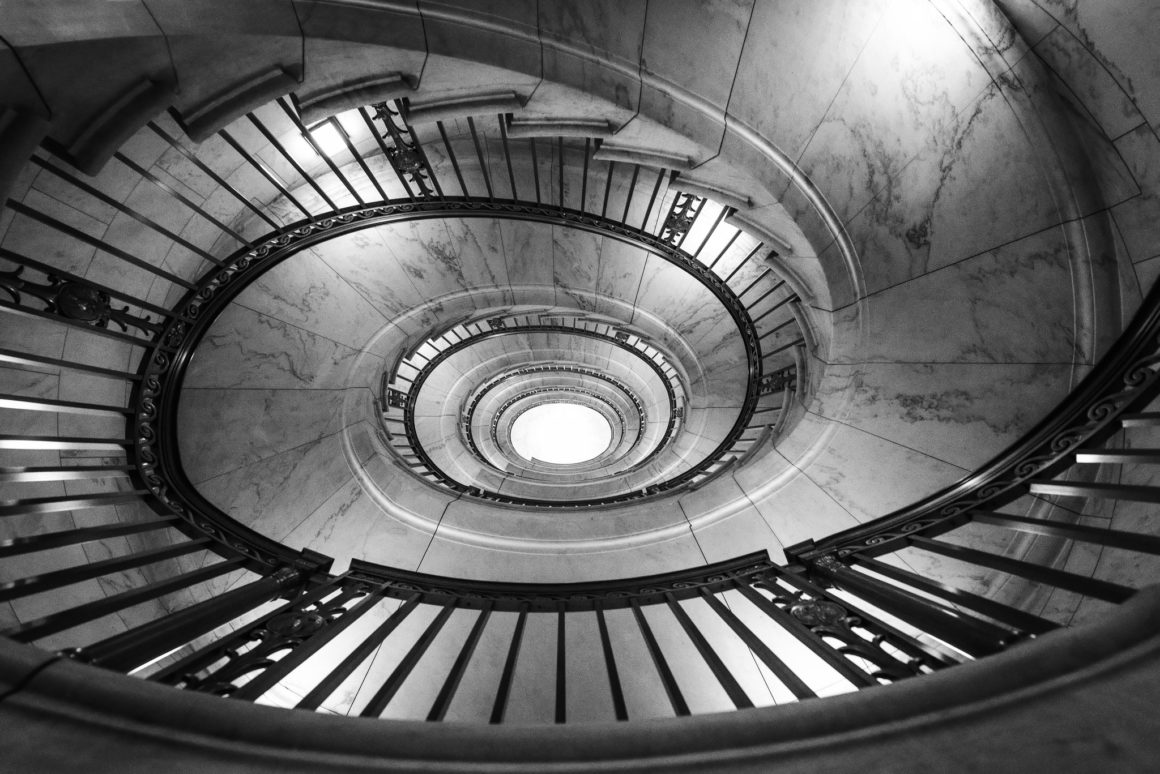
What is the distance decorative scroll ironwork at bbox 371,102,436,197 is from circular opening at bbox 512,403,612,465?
12.2 meters

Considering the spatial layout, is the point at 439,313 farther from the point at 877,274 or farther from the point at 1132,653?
the point at 1132,653

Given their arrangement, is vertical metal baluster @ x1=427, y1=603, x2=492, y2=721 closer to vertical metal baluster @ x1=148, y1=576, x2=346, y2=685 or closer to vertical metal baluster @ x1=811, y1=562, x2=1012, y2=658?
vertical metal baluster @ x1=148, y1=576, x2=346, y2=685

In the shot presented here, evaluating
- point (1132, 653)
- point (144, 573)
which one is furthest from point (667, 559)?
point (144, 573)

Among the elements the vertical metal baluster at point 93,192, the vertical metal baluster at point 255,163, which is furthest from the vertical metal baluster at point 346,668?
the vertical metal baluster at point 255,163

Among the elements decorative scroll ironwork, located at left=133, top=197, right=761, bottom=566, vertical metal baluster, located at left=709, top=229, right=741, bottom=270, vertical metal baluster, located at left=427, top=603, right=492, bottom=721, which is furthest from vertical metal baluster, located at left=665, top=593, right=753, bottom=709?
vertical metal baluster, located at left=709, top=229, right=741, bottom=270

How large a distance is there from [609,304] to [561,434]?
473 inches

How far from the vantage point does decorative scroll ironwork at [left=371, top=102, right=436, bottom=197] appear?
4.71 meters

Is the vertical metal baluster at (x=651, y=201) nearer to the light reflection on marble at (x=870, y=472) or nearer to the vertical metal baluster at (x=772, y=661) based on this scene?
the light reflection on marble at (x=870, y=472)

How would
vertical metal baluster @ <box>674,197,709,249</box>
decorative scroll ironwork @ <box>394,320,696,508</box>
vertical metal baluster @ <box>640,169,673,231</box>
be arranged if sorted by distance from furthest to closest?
decorative scroll ironwork @ <box>394,320,696,508</box>
vertical metal baluster @ <box>674,197,709,249</box>
vertical metal baluster @ <box>640,169,673,231</box>

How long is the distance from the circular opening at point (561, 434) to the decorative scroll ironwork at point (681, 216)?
11.5 m

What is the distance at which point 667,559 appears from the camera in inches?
225

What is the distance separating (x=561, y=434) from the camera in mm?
18953

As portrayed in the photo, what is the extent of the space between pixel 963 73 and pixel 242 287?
19.6ft

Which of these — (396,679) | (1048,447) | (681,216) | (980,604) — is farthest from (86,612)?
(681,216)
